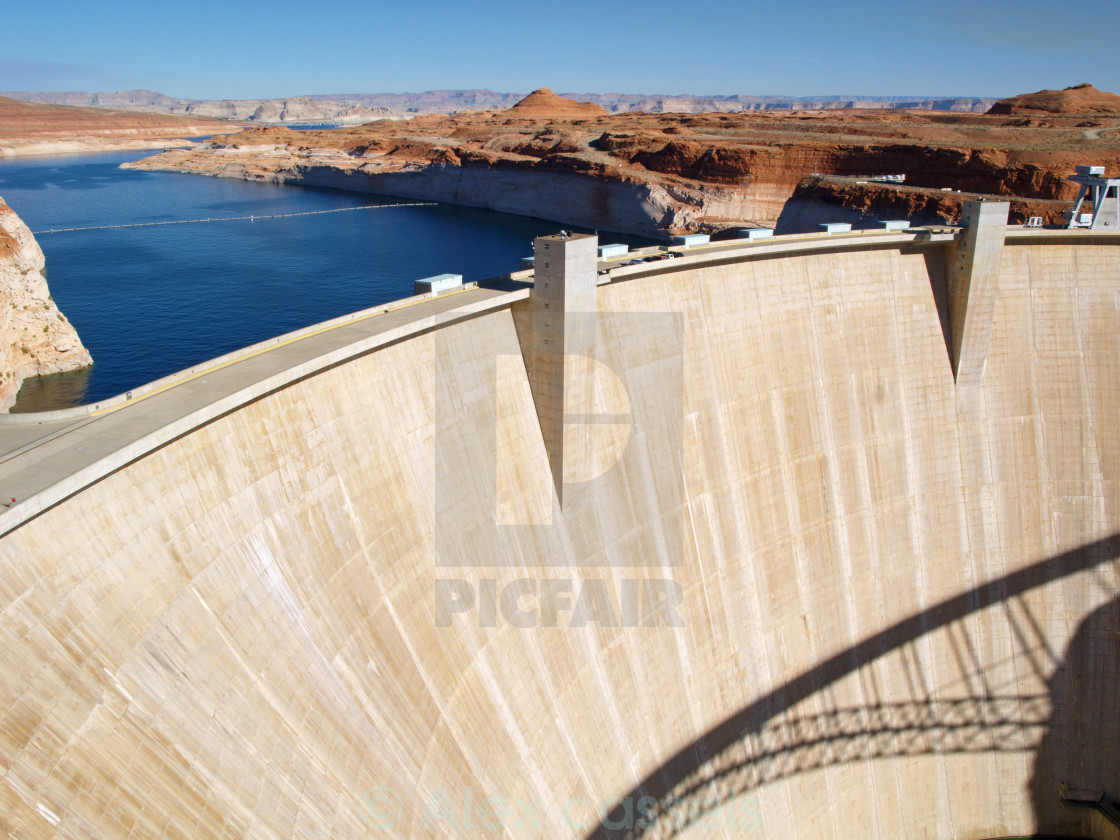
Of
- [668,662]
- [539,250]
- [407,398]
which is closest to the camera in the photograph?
[407,398]

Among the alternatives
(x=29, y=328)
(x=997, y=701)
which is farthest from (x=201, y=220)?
(x=997, y=701)

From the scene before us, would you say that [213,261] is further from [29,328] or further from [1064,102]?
[1064,102]

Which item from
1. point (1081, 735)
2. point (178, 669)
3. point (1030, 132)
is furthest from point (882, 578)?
point (1030, 132)

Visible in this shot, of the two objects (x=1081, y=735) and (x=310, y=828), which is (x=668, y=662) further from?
(x=1081, y=735)

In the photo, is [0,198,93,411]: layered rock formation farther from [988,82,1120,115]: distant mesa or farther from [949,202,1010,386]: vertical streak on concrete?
[988,82,1120,115]: distant mesa

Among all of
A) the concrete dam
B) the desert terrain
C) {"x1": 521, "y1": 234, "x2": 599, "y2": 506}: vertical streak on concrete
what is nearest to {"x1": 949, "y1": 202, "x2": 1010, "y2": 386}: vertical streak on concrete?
the concrete dam

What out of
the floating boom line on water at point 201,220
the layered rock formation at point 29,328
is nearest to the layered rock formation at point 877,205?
the layered rock formation at point 29,328
